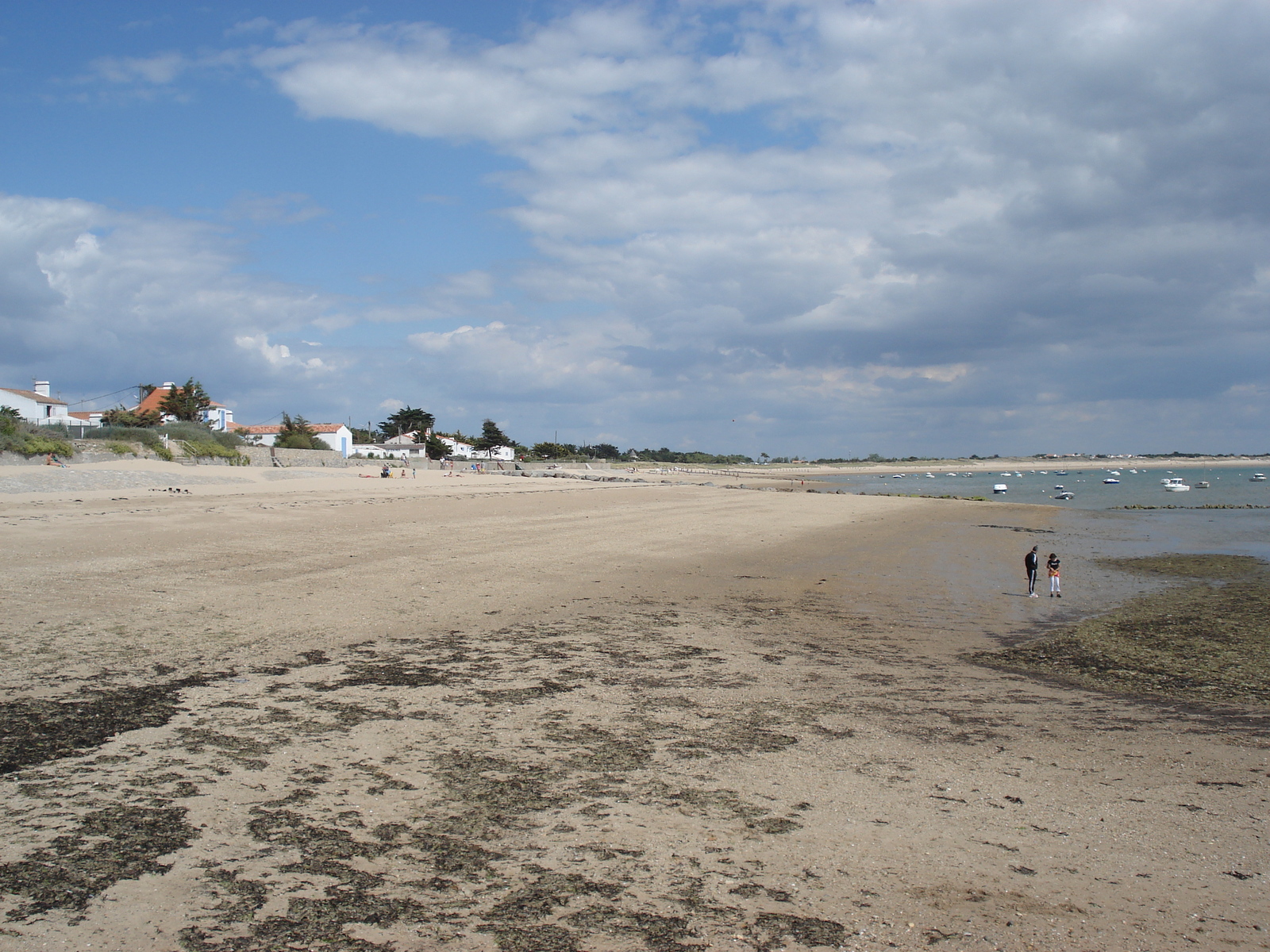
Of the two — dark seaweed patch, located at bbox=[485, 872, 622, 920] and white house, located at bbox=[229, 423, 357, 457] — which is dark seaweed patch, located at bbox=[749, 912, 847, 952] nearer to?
dark seaweed patch, located at bbox=[485, 872, 622, 920]

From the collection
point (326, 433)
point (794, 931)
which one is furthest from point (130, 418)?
point (794, 931)

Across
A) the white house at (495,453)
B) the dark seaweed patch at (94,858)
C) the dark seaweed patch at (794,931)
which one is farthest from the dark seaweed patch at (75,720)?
the white house at (495,453)

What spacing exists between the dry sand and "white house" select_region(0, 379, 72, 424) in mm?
59212

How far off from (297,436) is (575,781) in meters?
72.6

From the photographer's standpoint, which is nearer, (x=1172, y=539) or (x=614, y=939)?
(x=614, y=939)

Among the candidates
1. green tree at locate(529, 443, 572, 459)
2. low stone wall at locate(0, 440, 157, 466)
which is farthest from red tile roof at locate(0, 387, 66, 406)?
green tree at locate(529, 443, 572, 459)

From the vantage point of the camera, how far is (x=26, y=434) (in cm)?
3631

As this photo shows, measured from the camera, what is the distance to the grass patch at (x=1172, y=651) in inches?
353

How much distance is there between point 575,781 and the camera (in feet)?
17.7

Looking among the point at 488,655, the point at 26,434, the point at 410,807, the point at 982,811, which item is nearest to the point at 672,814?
the point at 410,807

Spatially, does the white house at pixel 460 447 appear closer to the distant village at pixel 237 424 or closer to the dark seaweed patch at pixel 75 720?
the distant village at pixel 237 424

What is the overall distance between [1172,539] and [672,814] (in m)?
30.6

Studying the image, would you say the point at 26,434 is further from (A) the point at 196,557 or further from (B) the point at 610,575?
(B) the point at 610,575

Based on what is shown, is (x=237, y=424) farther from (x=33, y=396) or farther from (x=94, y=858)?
(x=94, y=858)
